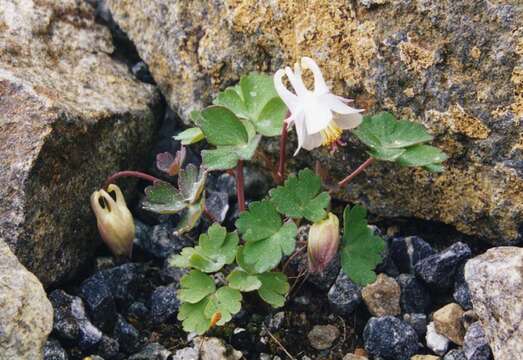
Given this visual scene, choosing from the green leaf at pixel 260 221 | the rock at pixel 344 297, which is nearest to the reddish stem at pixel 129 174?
the green leaf at pixel 260 221

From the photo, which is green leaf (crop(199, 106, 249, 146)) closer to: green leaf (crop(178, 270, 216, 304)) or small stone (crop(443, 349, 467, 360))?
green leaf (crop(178, 270, 216, 304))

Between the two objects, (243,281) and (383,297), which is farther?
(383,297)

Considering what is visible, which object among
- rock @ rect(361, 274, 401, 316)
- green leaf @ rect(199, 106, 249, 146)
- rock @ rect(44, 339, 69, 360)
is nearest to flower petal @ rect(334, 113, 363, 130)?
green leaf @ rect(199, 106, 249, 146)

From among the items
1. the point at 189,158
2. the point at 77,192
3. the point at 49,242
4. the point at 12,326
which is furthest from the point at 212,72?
the point at 12,326

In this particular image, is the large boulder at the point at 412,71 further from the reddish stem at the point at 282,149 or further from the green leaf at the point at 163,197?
the green leaf at the point at 163,197

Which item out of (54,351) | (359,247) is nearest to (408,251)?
(359,247)

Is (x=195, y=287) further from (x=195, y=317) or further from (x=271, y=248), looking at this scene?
(x=271, y=248)
